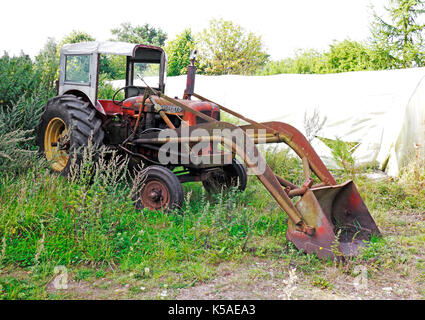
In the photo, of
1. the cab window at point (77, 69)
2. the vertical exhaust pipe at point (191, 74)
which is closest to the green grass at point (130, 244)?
the cab window at point (77, 69)

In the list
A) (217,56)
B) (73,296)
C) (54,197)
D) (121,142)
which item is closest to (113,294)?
(73,296)

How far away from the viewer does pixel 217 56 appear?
26.0m

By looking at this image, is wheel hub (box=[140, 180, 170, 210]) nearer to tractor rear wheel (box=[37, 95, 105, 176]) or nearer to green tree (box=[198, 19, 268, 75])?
tractor rear wheel (box=[37, 95, 105, 176])

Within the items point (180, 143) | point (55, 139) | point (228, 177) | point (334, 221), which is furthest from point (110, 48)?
point (334, 221)

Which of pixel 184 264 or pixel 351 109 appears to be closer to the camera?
Result: pixel 184 264

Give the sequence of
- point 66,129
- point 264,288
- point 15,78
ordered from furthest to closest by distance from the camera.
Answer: point 15,78 → point 66,129 → point 264,288

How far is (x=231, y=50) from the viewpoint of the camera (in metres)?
25.8

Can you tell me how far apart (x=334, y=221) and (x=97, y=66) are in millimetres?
3673

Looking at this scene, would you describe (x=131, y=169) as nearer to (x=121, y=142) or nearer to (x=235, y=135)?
(x=121, y=142)

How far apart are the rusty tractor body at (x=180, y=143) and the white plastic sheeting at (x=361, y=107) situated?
2855 millimetres
